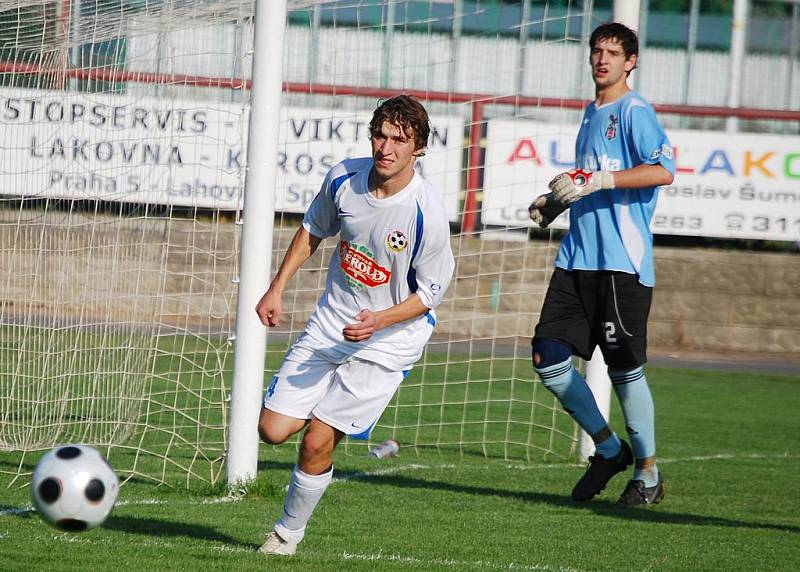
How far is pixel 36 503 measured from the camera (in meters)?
4.32

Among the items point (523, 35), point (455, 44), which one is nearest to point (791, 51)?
point (455, 44)

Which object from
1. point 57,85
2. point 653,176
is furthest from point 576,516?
point 57,85

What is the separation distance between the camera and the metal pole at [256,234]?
20.9 ft

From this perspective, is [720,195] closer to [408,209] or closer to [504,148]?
[504,148]

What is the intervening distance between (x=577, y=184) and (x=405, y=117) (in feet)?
4.72

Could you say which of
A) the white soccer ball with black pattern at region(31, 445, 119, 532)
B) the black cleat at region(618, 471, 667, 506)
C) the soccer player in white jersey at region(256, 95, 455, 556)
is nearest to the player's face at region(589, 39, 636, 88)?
the soccer player in white jersey at region(256, 95, 455, 556)

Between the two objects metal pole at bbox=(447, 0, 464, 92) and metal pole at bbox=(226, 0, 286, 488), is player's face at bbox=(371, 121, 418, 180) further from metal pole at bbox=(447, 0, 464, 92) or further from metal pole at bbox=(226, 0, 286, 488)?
metal pole at bbox=(447, 0, 464, 92)

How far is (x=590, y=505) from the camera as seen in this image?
263 inches

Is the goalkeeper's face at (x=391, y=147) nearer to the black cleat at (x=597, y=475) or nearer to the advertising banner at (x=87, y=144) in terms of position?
the black cleat at (x=597, y=475)

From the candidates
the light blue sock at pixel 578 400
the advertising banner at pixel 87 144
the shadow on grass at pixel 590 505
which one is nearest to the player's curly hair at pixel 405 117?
the light blue sock at pixel 578 400

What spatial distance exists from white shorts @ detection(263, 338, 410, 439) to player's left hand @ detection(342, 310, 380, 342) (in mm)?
393

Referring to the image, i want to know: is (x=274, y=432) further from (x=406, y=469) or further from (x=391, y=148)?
(x=406, y=469)

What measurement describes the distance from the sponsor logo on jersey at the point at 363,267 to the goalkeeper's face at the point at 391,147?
347 mm

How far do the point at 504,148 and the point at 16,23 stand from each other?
759 centimetres
